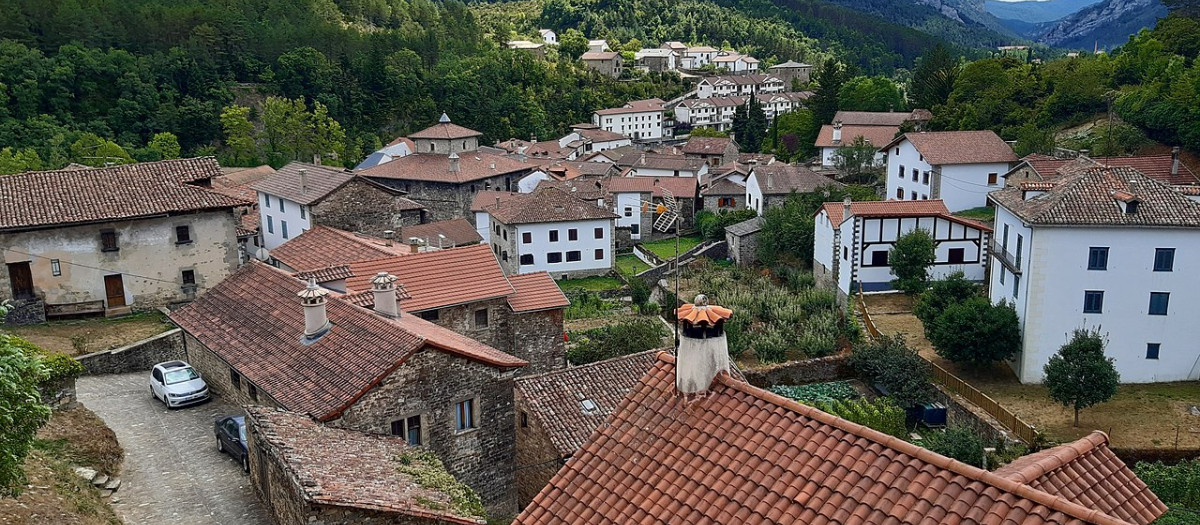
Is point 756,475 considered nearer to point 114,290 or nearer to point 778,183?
point 114,290

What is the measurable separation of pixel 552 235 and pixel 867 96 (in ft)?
159

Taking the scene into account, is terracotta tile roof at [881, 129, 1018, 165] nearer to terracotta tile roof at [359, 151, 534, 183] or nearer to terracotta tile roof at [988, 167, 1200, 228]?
terracotta tile roof at [988, 167, 1200, 228]

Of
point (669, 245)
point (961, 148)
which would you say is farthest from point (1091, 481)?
point (669, 245)

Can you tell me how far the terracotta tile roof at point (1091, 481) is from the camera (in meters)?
7.02

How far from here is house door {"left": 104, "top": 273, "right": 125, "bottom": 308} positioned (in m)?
27.8

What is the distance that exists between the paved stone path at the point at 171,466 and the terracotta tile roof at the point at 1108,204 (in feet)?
82.0

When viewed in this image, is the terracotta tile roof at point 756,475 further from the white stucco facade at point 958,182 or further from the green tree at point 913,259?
the white stucco facade at point 958,182

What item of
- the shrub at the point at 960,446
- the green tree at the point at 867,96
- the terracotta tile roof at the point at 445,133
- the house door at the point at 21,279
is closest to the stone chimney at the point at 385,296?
the house door at the point at 21,279

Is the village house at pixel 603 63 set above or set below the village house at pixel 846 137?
above

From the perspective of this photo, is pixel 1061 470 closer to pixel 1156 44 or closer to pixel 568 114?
pixel 1156 44

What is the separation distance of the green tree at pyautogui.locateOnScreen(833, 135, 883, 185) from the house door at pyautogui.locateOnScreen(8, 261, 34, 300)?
57.8 meters

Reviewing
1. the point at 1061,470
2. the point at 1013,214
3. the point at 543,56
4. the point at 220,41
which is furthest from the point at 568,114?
the point at 1061,470

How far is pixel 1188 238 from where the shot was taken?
28.2 metres

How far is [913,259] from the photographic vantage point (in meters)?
40.1
